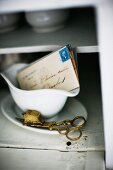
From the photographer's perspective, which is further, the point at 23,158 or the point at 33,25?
the point at 33,25

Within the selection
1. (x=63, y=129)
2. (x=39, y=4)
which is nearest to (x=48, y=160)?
(x=63, y=129)

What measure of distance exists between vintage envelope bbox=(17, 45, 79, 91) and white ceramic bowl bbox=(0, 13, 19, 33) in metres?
0.14

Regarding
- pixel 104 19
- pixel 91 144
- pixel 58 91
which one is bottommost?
pixel 91 144

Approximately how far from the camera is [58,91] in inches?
22.5

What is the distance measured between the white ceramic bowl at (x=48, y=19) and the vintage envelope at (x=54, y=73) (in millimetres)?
122

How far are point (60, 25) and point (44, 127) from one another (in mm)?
264

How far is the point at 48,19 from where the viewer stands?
2.28 feet

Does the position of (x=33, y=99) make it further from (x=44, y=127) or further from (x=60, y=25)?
(x=60, y=25)

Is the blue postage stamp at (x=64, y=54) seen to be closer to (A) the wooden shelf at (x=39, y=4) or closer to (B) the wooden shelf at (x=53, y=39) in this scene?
(B) the wooden shelf at (x=53, y=39)

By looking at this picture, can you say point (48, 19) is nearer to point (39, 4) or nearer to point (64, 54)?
point (64, 54)

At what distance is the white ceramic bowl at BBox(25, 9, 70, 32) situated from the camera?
694mm

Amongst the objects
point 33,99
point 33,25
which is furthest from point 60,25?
point 33,99

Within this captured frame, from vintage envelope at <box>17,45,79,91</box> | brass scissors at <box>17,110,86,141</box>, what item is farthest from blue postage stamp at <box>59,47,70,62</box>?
brass scissors at <box>17,110,86,141</box>

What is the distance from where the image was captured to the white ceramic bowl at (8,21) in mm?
724
